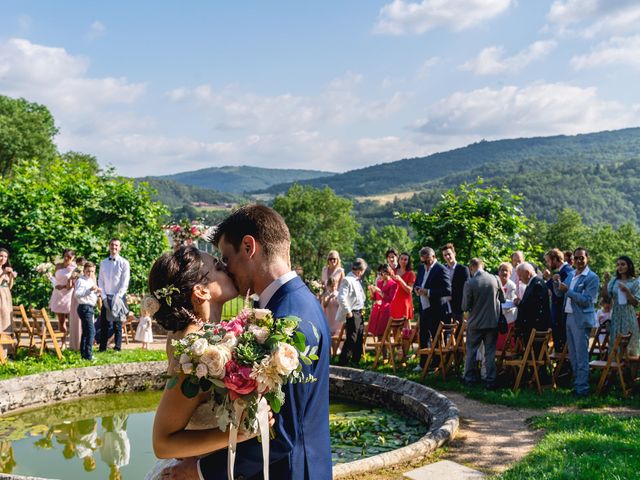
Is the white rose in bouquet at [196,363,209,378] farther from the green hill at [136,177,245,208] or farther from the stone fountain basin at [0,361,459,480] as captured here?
the green hill at [136,177,245,208]

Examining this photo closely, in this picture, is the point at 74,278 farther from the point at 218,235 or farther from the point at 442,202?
the point at 218,235

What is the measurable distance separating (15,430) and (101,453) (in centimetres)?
150

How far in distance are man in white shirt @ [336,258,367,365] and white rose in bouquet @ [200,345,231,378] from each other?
29.2ft

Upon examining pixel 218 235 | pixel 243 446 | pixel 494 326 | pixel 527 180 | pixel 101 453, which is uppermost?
pixel 527 180

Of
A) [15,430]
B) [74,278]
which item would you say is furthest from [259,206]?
[74,278]

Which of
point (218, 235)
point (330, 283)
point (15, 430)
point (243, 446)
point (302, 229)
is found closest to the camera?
point (243, 446)

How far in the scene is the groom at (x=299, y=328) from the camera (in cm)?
224

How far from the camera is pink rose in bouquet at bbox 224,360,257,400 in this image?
222cm

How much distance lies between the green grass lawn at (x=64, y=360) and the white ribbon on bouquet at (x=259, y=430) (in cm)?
875

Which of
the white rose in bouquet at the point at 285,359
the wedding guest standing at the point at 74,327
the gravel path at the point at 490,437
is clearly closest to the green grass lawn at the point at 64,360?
the wedding guest standing at the point at 74,327

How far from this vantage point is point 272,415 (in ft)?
7.41

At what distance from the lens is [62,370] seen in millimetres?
9742

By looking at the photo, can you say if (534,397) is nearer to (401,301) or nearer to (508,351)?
(508,351)

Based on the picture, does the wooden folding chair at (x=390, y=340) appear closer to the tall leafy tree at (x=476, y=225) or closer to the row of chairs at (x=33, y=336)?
the tall leafy tree at (x=476, y=225)
